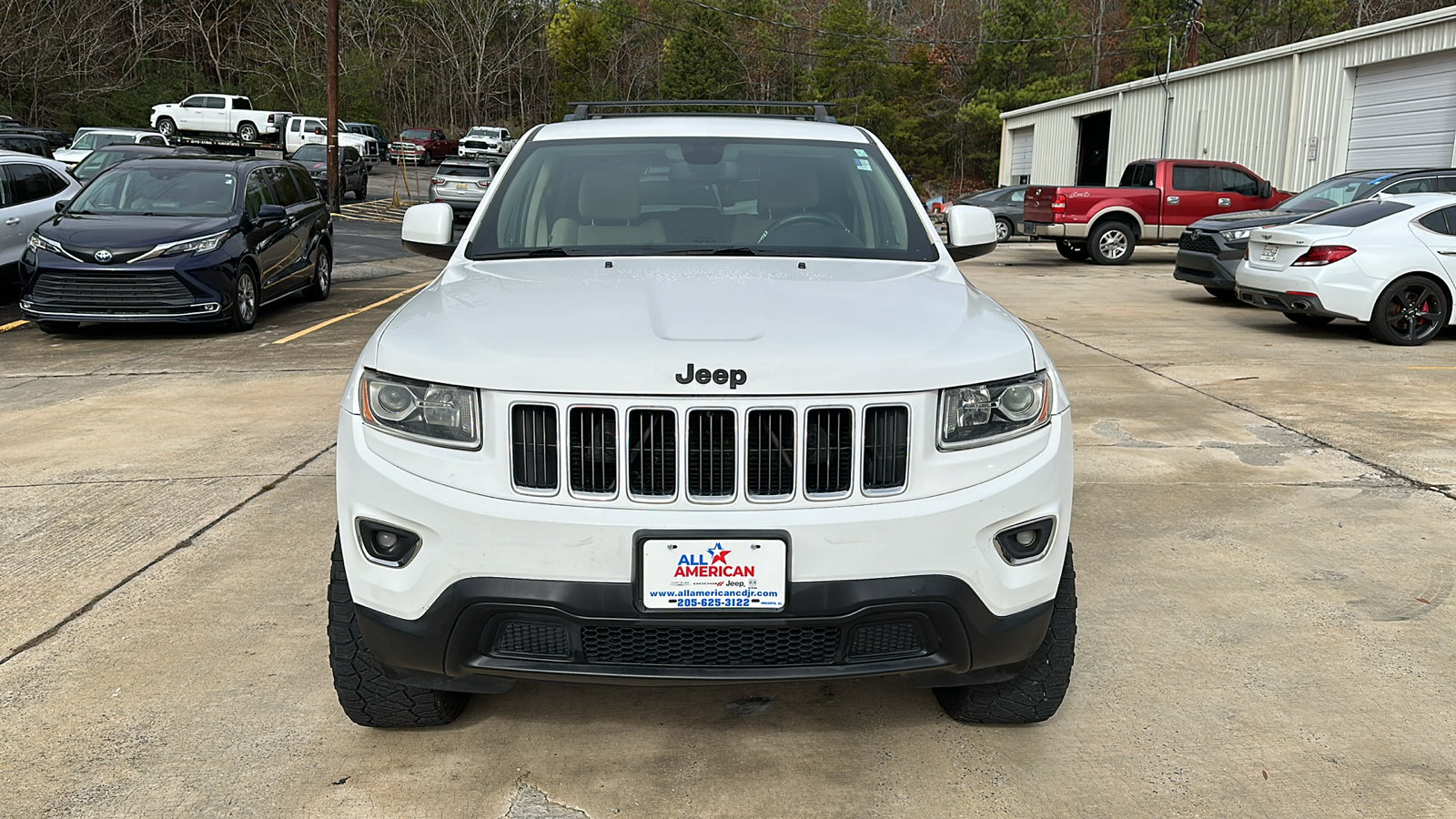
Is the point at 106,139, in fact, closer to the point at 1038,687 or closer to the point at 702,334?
the point at 702,334

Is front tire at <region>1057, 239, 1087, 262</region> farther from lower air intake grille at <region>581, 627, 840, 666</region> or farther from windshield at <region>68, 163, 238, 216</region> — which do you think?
lower air intake grille at <region>581, 627, 840, 666</region>

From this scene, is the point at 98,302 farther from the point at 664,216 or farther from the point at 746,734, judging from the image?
the point at 746,734

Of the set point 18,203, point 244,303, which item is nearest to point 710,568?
point 244,303

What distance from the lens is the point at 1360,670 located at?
3502 mm

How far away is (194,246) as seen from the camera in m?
10.6

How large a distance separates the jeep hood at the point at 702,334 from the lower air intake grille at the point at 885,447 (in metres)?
0.06

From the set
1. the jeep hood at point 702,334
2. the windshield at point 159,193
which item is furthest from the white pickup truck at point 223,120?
the jeep hood at point 702,334

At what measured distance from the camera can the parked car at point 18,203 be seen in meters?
11.9

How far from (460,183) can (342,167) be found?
6.69 metres

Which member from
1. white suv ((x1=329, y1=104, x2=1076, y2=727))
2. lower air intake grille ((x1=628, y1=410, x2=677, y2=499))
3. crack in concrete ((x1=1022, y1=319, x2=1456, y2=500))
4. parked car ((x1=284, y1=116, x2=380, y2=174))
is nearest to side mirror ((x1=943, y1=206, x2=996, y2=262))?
white suv ((x1=329, y1=104, x2=1076, y2=727))

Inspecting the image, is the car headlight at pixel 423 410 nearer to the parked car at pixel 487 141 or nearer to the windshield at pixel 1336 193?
the windshield at pixel 1336 193

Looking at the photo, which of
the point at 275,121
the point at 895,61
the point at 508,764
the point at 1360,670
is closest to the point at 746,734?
the point at 508,764

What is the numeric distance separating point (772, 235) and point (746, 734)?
5.25 ft

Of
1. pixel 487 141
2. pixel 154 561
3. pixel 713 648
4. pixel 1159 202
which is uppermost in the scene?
pixel 487 141
